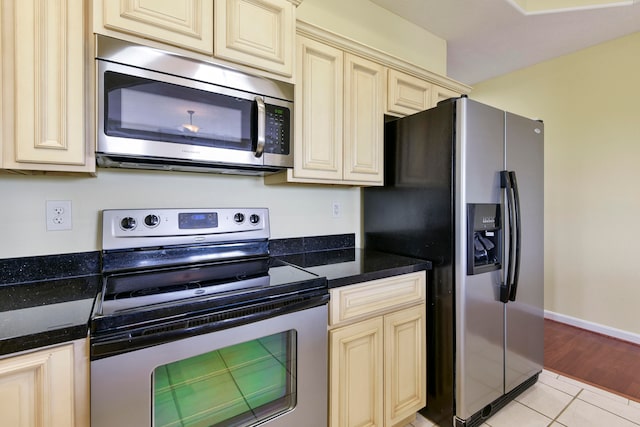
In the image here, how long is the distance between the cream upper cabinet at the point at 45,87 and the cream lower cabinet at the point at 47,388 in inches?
23.8

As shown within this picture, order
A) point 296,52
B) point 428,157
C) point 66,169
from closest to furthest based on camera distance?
point 66,169 < point 296,52 < point 428,157

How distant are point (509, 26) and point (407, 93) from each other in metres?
1.30

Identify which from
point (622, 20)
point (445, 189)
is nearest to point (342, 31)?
point (445, 189)

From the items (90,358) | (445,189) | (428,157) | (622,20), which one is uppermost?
(622,20)

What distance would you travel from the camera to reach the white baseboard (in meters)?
2.66

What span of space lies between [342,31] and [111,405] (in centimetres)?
229

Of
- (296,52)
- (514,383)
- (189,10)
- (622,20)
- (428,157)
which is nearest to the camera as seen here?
(189,10)

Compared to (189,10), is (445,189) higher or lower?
lower

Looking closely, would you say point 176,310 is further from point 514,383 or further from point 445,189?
point 514,383

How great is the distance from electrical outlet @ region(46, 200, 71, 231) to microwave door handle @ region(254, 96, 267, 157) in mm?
831

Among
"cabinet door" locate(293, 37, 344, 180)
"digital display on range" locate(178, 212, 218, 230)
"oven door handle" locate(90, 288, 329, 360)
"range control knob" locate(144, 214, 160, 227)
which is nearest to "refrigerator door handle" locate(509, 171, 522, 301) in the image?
"cabinet door" locate(293, 37, 344, 180)

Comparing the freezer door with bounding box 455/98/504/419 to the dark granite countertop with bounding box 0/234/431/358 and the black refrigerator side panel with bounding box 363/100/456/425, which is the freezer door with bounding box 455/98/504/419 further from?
the dark granite countertop with bounding box 0/234/431/358

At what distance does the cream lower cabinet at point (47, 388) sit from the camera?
0.75 meters

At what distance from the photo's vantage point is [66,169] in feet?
3.38
